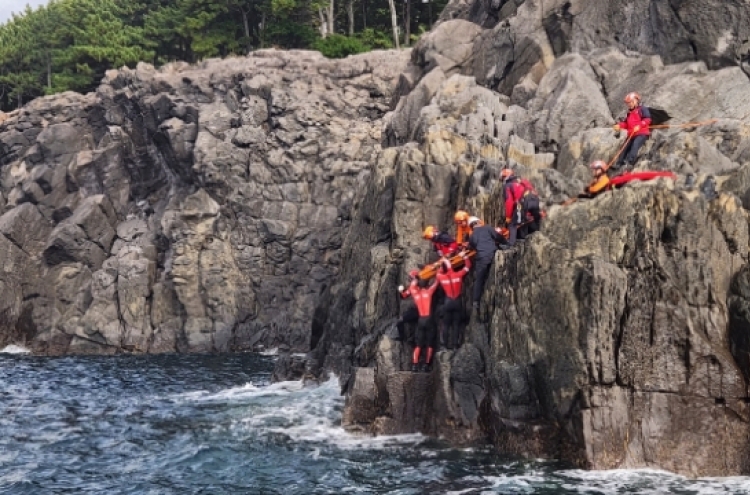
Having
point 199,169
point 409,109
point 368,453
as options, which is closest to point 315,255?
point 199,169

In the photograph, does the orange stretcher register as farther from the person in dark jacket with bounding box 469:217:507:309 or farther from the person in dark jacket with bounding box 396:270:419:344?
the person in dark jacket with bounding box 469:217:507:309

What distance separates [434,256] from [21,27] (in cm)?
6942

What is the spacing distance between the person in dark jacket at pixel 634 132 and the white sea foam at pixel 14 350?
41745 millimetres

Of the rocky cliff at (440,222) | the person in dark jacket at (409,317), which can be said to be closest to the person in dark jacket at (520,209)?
the rocky cliff at (440,222)

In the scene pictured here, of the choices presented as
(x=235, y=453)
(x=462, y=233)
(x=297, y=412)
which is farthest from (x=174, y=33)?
(x=235, y=453)

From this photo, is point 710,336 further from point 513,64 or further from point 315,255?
point 315,255

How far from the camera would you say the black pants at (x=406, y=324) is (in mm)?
25953

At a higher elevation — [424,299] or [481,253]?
[481,253]

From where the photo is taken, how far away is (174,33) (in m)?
74.8

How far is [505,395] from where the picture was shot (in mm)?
21594

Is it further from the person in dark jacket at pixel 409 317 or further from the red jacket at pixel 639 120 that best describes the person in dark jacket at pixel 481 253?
the red jacket at pixel 639 120

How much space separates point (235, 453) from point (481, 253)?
9309mm

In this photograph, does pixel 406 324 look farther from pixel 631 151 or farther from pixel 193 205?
pixel 193 205

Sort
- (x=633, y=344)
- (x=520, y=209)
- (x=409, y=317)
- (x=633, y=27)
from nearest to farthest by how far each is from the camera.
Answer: (x=633, y=344) < (x=520, y=209) < (x=409, y=317) < (x=633, y=27)
